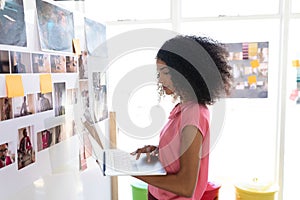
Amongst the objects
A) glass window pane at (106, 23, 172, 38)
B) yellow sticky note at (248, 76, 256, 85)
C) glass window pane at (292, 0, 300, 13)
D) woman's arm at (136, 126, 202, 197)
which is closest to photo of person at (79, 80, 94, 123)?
woman's arm at (136, 126, 202, 197)

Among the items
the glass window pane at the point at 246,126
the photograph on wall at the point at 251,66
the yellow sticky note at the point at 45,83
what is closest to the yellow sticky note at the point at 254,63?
the photograph on wall at the point at 251,66

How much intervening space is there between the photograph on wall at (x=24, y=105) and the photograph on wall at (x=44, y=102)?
0.04 metres

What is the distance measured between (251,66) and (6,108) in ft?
6.42

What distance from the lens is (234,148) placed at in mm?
2594

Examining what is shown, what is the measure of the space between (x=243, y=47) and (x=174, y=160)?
162cm

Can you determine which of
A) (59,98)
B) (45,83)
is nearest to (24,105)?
(45,83)

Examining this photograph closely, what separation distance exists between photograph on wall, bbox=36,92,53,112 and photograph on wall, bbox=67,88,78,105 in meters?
0.16

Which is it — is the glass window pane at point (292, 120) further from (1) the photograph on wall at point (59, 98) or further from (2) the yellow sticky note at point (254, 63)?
(1) the photograph on wall at point (59, 98)

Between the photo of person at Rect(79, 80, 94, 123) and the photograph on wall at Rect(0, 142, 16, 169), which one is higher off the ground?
the photo of person at Rect(79, 80, 94, 123)

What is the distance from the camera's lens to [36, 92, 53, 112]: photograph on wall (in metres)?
1.22

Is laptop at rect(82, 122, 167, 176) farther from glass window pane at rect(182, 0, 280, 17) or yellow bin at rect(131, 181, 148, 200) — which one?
glass window pane at rect(182, 0, 280, 17)

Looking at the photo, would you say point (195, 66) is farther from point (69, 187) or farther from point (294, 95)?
point (294, 95)

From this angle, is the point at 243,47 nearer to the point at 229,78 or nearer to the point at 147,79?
the point at 147,79

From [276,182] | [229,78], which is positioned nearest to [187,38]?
[229,78]
